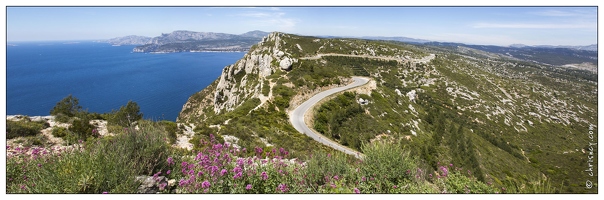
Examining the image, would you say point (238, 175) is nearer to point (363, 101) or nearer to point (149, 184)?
point (149, 184)

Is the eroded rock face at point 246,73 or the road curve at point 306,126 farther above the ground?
the eroded rock face at point 246,73

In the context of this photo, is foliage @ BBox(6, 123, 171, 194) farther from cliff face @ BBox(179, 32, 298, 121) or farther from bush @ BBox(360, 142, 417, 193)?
cliff face @ BBox(179, 32, 298, 121)

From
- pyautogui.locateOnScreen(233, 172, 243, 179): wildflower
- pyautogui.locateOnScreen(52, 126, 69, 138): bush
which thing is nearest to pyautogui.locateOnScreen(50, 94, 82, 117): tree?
pyautogui.locateOnScreen(52, 126, 69, 138): bush

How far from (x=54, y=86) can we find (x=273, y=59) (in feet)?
452

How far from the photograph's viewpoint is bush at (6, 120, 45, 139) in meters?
11.7

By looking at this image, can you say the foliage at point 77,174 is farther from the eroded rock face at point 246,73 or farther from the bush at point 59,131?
the eroded rock face at point 246,73

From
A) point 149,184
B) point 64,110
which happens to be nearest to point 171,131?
point 64,110

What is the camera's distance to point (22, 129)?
12055 millimetres

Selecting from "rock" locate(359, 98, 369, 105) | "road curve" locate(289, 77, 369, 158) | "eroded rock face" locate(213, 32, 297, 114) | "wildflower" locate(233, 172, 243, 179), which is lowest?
"road curve" locate(289, 77, 369, 158)

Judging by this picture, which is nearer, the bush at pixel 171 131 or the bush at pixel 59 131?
the bush at pixel 59 131

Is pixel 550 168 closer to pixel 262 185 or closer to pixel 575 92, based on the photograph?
pixel 262 185

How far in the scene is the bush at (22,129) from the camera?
11.7 m

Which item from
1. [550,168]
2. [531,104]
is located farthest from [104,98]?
[531,104]

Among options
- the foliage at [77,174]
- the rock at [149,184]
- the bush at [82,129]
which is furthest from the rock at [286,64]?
the rock at [149,184]
